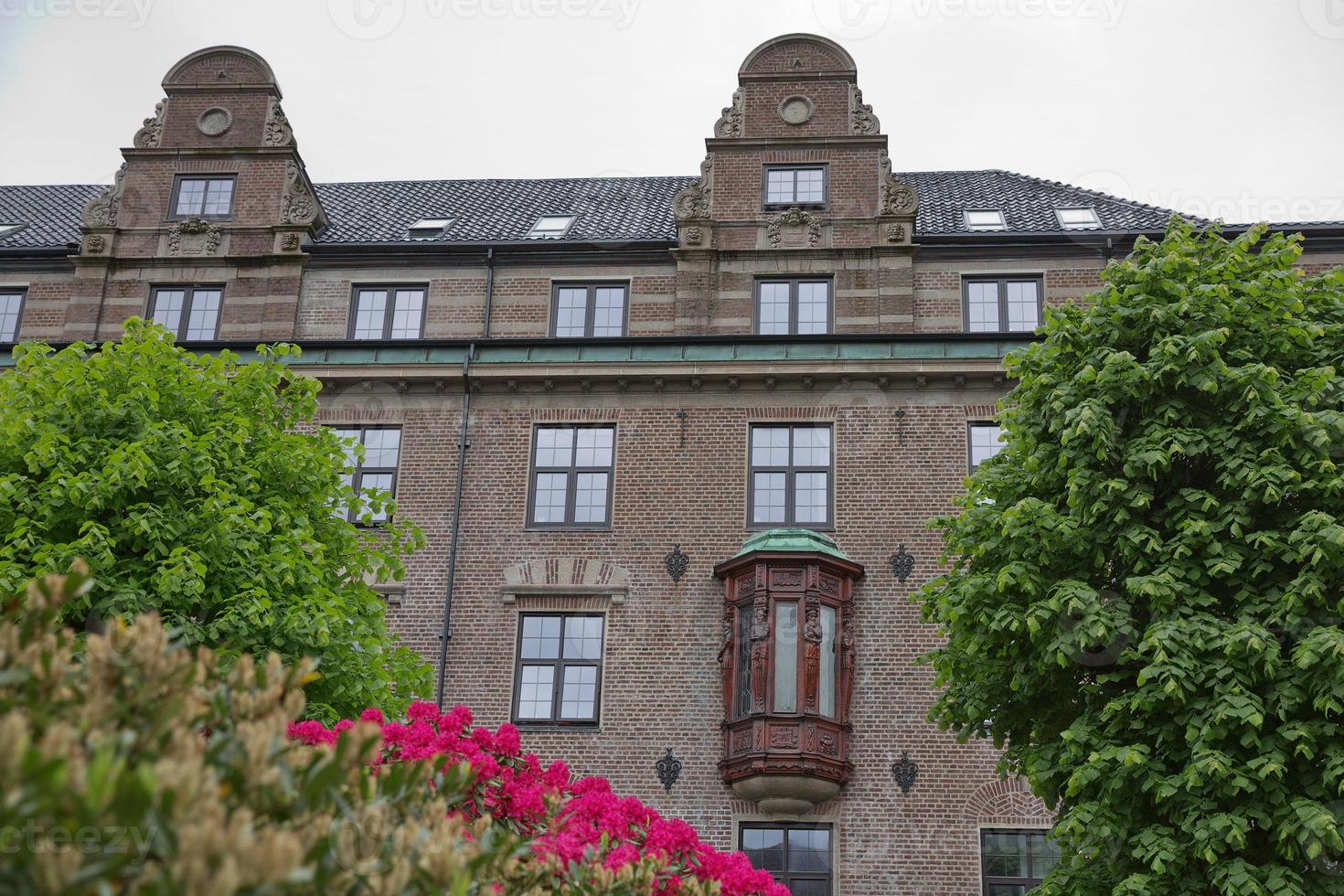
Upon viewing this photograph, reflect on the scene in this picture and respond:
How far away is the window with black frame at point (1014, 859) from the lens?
2066cm

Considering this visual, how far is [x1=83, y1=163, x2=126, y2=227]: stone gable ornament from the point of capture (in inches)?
1076

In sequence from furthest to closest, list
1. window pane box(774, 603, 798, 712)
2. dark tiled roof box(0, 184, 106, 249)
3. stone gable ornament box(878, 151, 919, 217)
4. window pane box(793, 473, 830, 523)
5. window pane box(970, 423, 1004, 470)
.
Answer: dark tiled roof box(0, 184, 106, 249)
stone gable ornament box(878, 151, 919, 217)
window pane box(970, 423, 1004, 470)
window pane box(793, 473, 830, 523)
window pane box(774, 603, 798, 712)

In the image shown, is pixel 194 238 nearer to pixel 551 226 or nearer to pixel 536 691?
pixel 551 226

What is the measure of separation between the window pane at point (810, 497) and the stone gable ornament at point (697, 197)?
19.7 ft

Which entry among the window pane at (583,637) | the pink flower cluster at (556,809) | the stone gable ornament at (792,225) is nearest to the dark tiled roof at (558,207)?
the stone gable ornament at (792,225)

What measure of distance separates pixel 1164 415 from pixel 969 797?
8517mm

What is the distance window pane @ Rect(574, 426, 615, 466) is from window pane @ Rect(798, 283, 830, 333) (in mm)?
4268

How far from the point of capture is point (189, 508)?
1600 cm

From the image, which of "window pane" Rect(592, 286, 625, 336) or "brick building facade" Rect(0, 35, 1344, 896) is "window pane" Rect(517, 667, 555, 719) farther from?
"window pane" Rect(592, 286, 625, 336)

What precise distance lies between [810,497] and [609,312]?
588 centimetres

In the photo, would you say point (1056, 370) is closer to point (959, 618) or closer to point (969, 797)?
point (959, 618)

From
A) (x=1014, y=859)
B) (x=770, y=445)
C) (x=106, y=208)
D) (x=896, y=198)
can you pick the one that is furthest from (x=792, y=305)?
(x=106, y=208)

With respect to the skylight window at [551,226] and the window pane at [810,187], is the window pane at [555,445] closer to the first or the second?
the skylight window at [551,226]

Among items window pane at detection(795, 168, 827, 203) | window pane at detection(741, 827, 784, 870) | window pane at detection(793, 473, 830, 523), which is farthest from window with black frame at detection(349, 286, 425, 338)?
window pane at detection(741, 827, 784, 870)
